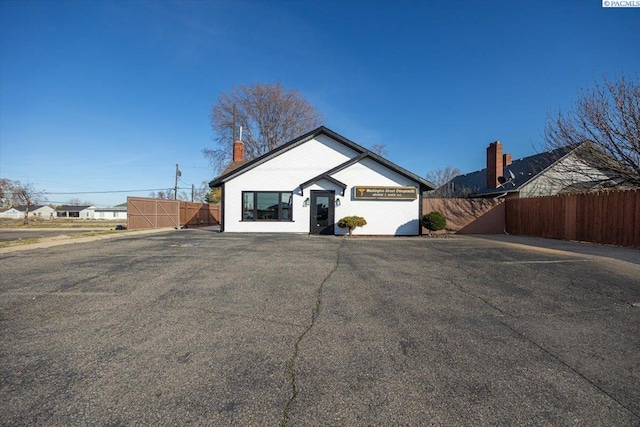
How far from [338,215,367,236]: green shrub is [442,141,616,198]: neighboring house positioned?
31.1 feet

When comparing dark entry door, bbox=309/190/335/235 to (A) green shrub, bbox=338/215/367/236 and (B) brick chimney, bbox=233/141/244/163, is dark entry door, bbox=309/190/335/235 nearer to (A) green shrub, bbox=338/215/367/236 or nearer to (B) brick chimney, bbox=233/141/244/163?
(A) green shrub, bbox=338/215/367/236

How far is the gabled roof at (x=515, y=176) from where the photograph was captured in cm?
1933

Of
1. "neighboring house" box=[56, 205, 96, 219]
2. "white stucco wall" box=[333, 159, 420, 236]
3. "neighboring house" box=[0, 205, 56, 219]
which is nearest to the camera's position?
"white stucco wall" box=[333, 159, 420, 236]

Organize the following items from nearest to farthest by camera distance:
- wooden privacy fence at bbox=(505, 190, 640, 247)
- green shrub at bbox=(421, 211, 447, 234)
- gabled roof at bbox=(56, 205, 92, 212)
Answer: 1. wooden privacy fence at bbox=(505, 190, 640, 247)
2. green shrub at bbox=(421, 211, 447, 234)
3. gabled roof at bbox=(56, 205, 92, 212)

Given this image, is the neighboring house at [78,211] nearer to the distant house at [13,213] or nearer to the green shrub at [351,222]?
the distant house at [13,213]

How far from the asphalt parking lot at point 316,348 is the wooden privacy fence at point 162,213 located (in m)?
15.8

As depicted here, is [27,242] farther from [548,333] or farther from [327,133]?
[548,333]

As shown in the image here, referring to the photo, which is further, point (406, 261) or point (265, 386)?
point (406, 261)

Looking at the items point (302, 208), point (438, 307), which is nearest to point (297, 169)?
point (302, 208)

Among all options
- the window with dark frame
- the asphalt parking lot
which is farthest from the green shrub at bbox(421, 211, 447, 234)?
the asphalt parking lot

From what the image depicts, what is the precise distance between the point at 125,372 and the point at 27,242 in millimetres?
12177

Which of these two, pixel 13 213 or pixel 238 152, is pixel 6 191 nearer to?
pixel 238 152

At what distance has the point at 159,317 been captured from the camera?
3795 millimetres

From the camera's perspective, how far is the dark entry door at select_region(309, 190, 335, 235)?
598 inches
